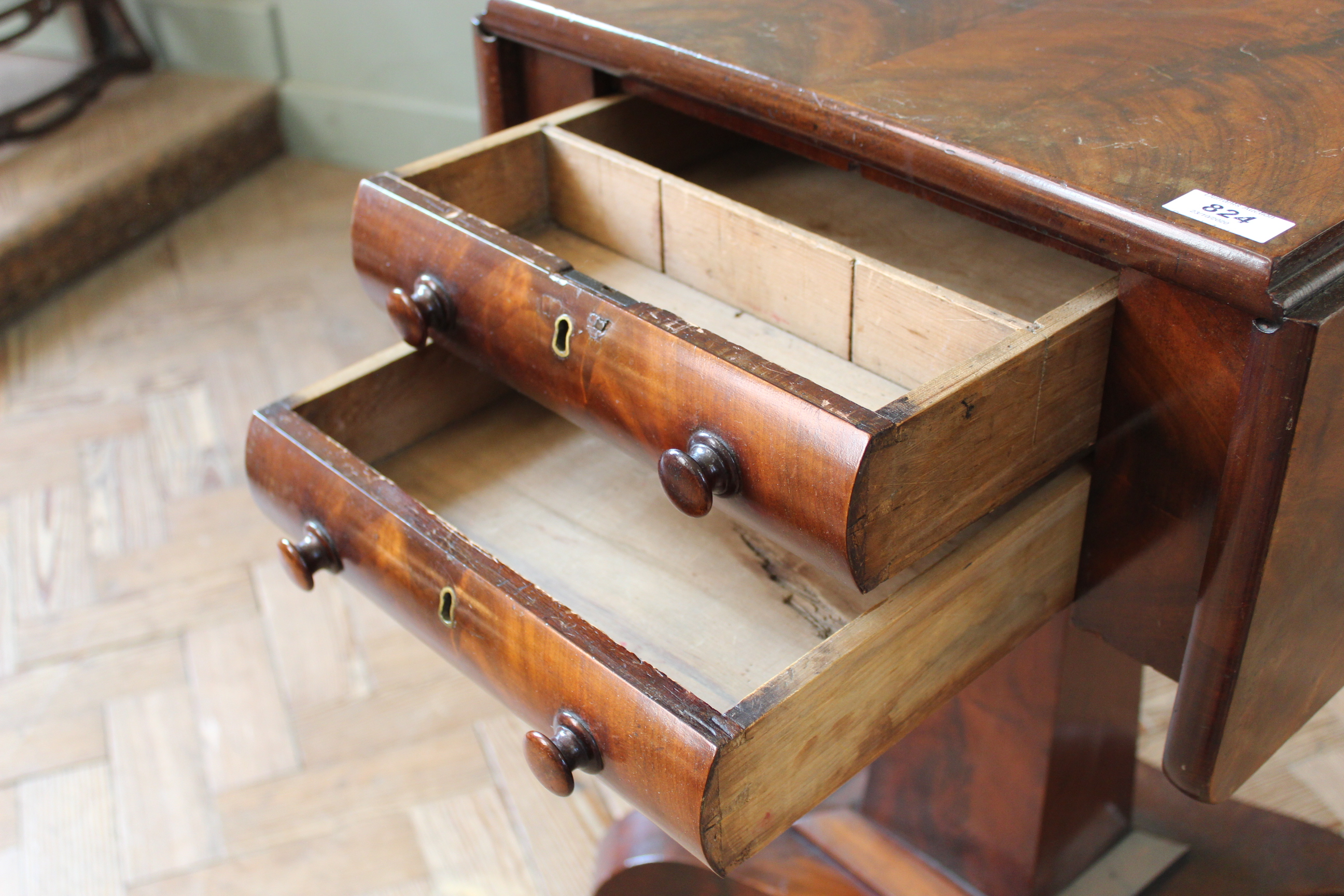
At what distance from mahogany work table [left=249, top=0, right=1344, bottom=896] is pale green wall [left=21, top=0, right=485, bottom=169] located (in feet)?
4.38

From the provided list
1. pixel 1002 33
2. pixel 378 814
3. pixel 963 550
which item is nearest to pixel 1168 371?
pixel 963 550

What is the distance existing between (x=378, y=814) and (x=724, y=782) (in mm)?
757

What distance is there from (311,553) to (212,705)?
0.68 m

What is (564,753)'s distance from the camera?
0.59 meters

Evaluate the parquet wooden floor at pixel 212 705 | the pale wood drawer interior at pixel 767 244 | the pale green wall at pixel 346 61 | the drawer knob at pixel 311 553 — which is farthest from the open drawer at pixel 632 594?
the pale green wall at pixel 346 61

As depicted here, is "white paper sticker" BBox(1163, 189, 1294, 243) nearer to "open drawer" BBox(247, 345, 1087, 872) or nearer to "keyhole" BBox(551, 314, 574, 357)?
"open drawer" BBox(247, 345, 1087, 872)

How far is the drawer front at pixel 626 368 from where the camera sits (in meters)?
0.54

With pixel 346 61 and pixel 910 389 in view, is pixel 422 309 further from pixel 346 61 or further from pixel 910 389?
pixel 346 61

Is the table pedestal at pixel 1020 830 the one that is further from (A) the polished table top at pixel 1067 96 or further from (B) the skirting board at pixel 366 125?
(B) the skirting board at pixel 366 125

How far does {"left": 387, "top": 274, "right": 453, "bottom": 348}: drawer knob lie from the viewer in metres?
0.72

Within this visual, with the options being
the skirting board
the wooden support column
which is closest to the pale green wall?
the skirting board

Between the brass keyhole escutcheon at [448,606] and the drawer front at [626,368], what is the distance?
4.4 inches

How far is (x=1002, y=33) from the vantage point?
0.74 m

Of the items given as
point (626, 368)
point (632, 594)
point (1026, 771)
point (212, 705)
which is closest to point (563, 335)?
point (626, 368)
